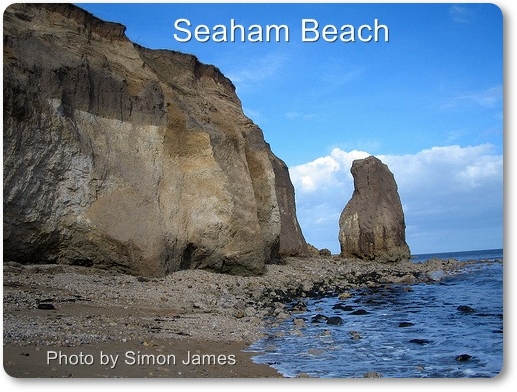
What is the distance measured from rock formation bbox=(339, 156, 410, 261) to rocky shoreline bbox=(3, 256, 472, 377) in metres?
15.7

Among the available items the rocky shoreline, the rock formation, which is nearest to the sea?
the rocky shoreline

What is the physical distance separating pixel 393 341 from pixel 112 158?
852 centimetres

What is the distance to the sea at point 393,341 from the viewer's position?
6.95 m

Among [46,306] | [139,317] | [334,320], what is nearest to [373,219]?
[334,320]

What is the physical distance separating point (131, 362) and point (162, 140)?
931 centimetres

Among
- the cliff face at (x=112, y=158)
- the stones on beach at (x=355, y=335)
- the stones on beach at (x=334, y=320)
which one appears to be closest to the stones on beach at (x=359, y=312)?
the stones on beach at (x=334, y=320)

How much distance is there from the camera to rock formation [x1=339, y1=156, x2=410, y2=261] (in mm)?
31250

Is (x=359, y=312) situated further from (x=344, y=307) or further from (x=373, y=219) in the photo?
(x=373, y=219)

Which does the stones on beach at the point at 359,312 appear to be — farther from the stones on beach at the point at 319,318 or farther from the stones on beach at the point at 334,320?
the stones on beach at the point at 334,320

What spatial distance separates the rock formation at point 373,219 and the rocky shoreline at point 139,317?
51.6ft

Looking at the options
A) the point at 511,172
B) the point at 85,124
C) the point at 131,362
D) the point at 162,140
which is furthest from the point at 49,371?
the point at 162,140

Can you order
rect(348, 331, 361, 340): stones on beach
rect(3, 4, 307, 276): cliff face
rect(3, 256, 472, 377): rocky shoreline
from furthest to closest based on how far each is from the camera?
rect(3, 4, 307, 276): cliff face, rect(348, 331, 361, 340): stones on beach, rect(3, 256, 472, 377): rocky shoreline

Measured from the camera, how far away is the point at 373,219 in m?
31.8

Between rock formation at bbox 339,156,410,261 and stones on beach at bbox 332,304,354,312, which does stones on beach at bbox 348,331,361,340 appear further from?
rock formation at bbox 339,156,410,261
